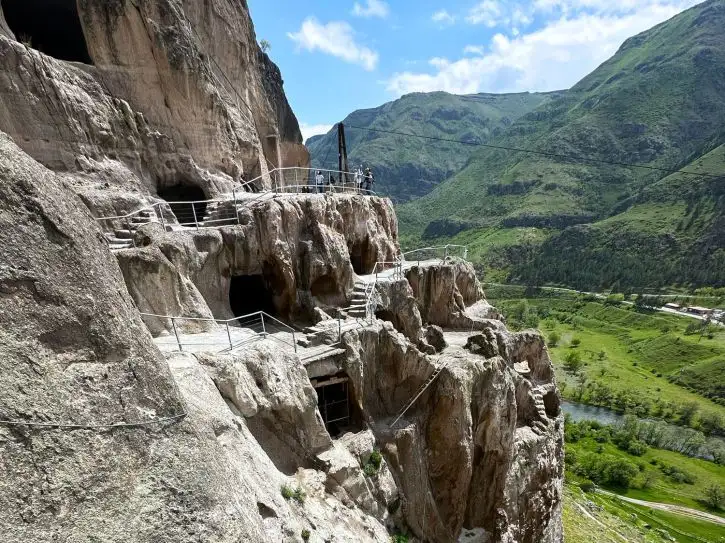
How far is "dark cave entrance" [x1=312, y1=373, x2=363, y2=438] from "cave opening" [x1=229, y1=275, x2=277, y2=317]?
538cm

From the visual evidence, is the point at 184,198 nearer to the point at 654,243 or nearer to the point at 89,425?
the point at 89,425

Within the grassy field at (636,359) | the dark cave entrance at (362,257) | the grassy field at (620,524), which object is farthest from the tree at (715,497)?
the dark cave entrance at (362,257)

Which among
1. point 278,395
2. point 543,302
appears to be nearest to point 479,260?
point 543,302

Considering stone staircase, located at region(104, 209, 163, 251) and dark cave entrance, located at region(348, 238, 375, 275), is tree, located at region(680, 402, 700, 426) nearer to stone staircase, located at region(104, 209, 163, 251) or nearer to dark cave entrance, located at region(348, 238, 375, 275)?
dark cave entrance, located at region(348, 238, 375, 275)

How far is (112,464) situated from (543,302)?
141036 millimetres

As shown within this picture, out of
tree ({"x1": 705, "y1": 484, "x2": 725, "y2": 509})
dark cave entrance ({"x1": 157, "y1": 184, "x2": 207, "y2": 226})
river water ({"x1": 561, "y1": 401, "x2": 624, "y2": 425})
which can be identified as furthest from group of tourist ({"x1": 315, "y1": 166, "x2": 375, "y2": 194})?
river water ({"x1": 561, "y1": 401, "x2": 624, "y2": 425})

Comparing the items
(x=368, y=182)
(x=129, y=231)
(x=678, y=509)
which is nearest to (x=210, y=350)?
(x=129, y=231)

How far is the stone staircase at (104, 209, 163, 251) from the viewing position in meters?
14.7

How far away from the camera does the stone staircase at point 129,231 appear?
14727mm

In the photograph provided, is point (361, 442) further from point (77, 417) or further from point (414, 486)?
point (77, 417)

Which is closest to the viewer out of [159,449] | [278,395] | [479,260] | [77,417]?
[77,417]

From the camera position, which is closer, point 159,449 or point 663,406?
point 159,449

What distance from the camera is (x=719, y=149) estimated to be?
479ft

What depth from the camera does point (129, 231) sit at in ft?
50.2
